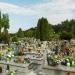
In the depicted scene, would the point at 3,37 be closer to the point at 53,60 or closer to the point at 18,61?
the point at 18,61

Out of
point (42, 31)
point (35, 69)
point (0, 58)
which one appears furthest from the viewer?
point (42, 31)

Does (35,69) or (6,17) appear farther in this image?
(6,17)

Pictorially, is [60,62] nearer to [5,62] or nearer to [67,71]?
[67,71]

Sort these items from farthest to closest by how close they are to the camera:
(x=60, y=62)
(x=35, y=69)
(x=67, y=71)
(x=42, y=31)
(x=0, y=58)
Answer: (x=42, y=31), (x=0, y=58), (x=35, y=69), (x=60, y=62), (x=67, y=71)

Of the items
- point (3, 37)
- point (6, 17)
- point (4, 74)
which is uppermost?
point (6, 17)

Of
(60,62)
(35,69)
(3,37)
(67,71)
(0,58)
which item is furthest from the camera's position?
(3,37)

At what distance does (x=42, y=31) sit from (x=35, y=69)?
110ft

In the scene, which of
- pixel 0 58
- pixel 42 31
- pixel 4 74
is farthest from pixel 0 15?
pixel 4 74

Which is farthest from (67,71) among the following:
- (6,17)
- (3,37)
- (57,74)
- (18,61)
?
(6,17)

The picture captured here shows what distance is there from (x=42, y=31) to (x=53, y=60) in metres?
34.5

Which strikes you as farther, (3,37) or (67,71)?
(3,37)

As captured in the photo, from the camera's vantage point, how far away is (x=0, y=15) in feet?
112

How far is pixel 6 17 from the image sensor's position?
1298 inches

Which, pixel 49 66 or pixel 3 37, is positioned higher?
pixel 3 37
